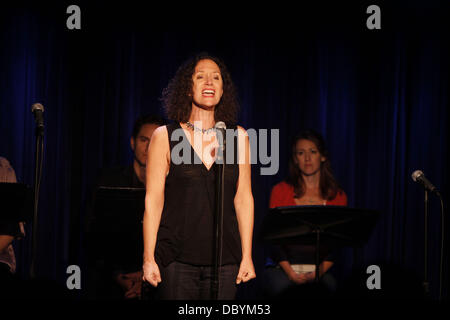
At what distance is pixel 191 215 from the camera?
3.03 meters

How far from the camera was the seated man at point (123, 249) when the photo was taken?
13.8ft

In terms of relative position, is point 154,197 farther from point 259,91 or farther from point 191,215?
point 259,91

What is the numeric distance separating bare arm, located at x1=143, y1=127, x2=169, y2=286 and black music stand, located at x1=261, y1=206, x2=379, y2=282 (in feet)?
3.37

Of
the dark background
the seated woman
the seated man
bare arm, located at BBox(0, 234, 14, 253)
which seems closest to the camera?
bare arm, located at BBox(0, 234, 14, 253)

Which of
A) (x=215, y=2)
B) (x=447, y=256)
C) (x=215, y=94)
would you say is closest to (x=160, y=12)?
(x=215, y=2)

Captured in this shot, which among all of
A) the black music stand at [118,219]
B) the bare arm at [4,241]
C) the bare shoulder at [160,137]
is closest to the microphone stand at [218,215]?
the bare shoulder at [160,137]

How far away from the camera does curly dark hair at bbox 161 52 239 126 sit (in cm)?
334

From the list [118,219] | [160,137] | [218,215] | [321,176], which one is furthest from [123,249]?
[321,176]

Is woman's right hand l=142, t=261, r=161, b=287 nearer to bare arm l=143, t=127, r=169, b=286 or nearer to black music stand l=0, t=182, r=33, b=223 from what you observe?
bare arm l=143, t=127, r=169, b=286

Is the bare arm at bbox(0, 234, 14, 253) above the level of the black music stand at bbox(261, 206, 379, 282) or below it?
below

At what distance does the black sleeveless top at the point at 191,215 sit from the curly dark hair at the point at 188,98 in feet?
0.74

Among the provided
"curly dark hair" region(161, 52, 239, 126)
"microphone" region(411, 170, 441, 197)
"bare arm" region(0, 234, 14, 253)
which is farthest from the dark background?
"curly dark hair" region(161, 52, 239, 126)

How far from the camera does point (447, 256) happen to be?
5621 millimetres
